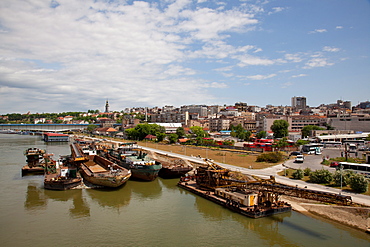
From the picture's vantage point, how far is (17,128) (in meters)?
148

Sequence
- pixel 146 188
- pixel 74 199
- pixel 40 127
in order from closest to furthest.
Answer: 1. pixel 74 199
2. pixel 146 188
3. pixel 40 127

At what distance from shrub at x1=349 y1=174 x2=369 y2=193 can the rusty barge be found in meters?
6.34

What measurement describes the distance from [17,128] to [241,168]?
151547 mm

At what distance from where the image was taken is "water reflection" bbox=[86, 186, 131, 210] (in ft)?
77.1

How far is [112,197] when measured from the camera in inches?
1005

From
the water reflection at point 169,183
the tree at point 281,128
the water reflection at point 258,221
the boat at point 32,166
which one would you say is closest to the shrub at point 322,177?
the water reflection at point 258,221

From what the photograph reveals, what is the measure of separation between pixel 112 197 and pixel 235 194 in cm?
1163

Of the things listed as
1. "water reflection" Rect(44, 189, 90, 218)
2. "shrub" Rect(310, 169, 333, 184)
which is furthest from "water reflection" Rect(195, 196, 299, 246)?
"water reflection" Rect(44, 189, 90, 218)

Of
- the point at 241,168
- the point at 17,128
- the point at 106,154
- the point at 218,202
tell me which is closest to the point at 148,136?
the point at 106,154

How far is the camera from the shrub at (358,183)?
22053 mm

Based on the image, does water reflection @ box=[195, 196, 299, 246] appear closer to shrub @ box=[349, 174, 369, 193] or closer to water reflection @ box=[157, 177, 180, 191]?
water reflection @ box=[157, 177, 180, 191]

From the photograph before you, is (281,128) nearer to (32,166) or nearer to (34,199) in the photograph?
(32,166)

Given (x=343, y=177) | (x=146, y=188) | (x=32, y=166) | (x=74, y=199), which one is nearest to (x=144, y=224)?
(x=74, y=199)

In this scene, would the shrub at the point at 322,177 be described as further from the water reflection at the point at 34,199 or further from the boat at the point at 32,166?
the boat at the point at 32,166
